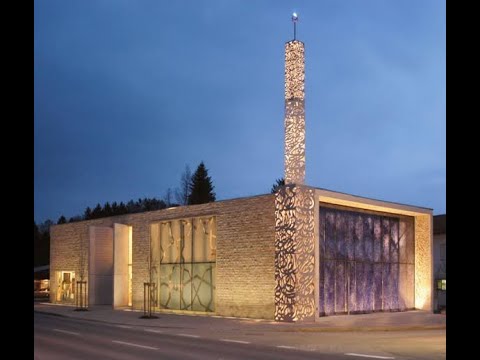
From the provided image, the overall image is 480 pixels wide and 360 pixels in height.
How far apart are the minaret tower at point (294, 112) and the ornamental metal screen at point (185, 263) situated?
538 centimetres

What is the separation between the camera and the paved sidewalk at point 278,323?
24.5m

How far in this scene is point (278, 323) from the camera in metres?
26.7

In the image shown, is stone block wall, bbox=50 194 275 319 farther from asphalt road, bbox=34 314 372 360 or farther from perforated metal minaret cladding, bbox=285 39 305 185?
asphalt road, bbox=34 314 372 360

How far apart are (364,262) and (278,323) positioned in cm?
731

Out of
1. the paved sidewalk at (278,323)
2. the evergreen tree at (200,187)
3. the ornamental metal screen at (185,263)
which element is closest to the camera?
the paved sidewalk at (278,323)

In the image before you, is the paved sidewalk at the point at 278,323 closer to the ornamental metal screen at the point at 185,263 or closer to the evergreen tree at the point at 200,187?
the ornamental metal screen at the point at 185,263

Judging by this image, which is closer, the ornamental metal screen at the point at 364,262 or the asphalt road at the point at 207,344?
the asphalt road at the point at 207,344

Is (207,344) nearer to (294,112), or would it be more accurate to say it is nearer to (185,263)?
(294,112)

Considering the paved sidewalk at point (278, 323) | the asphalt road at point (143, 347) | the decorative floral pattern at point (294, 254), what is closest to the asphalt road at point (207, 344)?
the asphalt road at point (143, 347)

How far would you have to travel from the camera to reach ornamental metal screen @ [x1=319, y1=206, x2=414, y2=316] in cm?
3036

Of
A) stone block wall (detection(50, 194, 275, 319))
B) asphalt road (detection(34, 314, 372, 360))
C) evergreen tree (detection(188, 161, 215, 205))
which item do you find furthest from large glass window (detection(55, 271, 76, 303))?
evergreen tree (detection(188, 161, 215, 205))

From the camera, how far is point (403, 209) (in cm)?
3394

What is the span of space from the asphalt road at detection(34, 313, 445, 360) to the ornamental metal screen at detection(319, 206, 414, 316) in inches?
288
